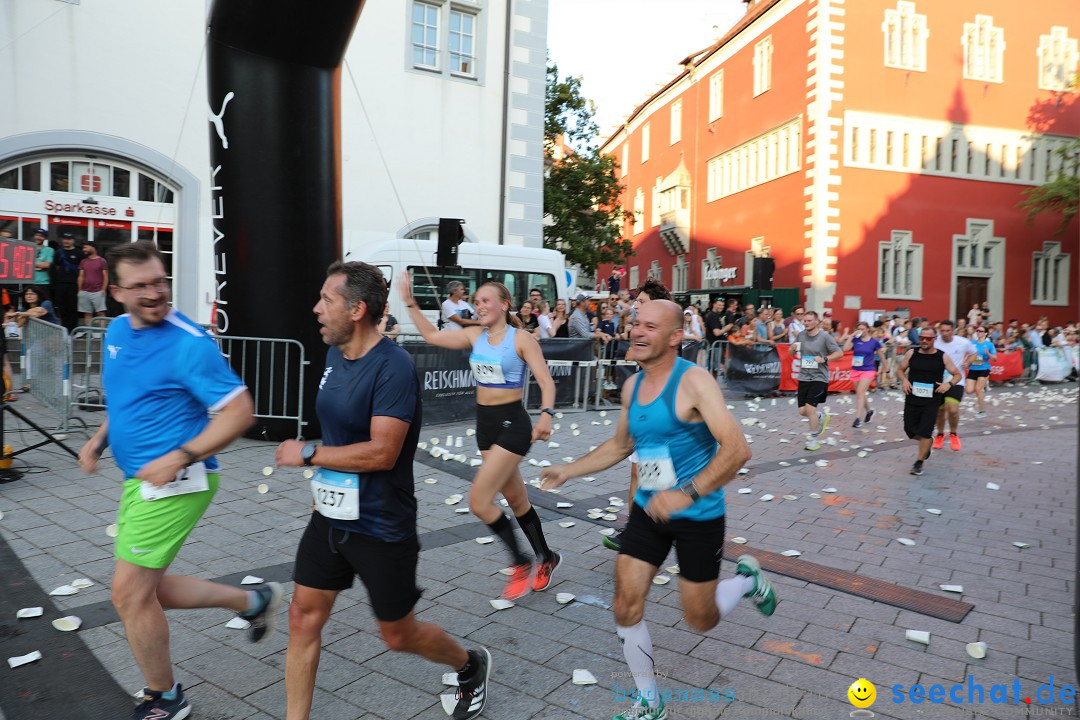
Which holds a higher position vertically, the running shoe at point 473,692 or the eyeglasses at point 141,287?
the eyeglasses at point 141,287

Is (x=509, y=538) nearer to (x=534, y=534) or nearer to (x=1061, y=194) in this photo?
(x=534, y=534)

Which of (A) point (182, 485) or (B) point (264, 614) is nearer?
(A) point (182, 485)

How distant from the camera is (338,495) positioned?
285 cm

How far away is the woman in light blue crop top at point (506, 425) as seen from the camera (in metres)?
4.70

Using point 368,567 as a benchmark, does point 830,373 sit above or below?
below

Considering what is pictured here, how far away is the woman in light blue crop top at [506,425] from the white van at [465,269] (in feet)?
30.3

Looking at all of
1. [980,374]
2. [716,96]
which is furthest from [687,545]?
[716,96]

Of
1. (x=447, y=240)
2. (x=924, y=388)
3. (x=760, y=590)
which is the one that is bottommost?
(x=760, y=590)

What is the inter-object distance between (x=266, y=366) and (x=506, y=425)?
15.4 ft

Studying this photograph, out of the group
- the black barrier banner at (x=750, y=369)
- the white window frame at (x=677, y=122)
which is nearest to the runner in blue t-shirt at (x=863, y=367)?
the black barrier banner at (x=750, y=369)

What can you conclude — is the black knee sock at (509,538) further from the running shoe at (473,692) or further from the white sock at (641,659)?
the white sock at (641,659)

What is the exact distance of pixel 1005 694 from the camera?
3469 mm

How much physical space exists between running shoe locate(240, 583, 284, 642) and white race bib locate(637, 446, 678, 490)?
1739mm

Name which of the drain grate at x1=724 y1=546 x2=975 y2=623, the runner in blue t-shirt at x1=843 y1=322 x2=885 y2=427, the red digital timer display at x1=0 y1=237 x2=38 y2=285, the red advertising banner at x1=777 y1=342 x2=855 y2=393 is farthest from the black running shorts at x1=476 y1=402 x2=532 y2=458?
the red advertising banner at x1=777 y1=342 x2=855 y2=393
